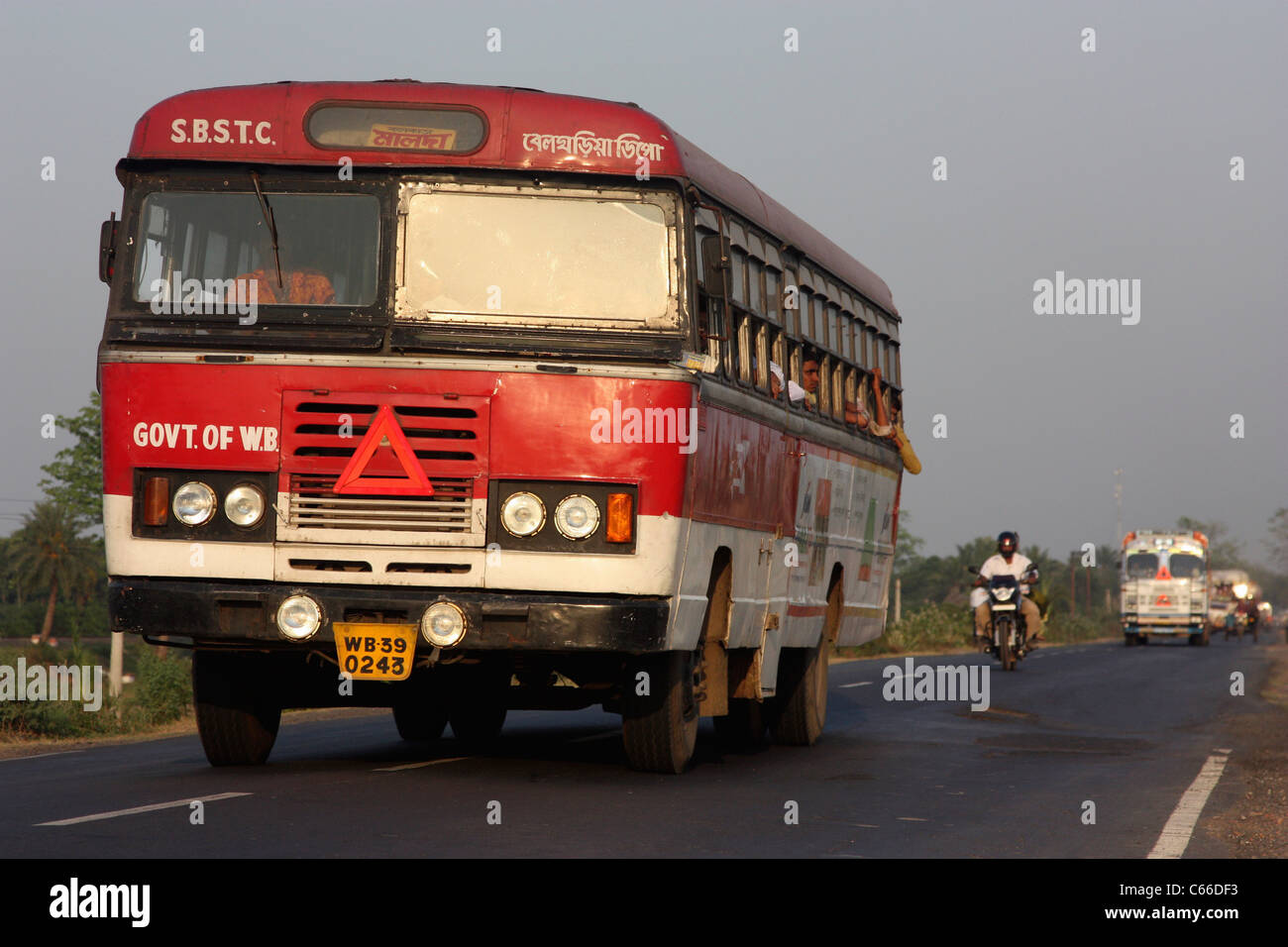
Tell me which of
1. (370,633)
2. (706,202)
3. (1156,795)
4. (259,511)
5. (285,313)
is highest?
(706,202)

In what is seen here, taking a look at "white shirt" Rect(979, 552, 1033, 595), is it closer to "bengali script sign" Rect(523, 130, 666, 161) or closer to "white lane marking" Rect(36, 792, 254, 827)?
"bengali script sign" Rect(523, 130, 666, 161)

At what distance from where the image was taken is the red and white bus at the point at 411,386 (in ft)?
32.4

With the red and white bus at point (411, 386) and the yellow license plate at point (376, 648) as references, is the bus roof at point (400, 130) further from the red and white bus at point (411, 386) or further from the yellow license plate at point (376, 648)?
the yellow license plate at point (376, 648)

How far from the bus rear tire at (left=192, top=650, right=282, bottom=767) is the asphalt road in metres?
0.21

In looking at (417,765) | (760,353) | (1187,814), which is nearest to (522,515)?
(417,765)

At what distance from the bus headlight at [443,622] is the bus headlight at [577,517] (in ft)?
2.41

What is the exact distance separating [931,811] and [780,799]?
89 cm

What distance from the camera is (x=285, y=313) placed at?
10.1 meters

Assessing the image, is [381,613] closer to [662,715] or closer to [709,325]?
[662,715]

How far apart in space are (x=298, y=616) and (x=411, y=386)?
140 cm

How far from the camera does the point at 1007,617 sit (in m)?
29.6
